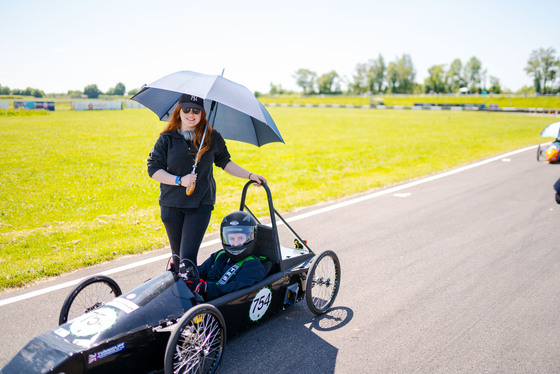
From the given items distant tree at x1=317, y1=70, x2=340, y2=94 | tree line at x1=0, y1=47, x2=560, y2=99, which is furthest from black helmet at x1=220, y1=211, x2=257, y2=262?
distant tree at x1=317, y1=70, x2=340, y2=94

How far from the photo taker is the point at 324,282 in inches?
176

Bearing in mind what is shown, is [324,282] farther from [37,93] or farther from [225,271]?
[37,93]

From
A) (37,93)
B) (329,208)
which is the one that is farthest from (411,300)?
(37,93)

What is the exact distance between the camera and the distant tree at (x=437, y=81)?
466 feet

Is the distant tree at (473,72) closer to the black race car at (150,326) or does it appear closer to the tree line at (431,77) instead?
the tree line at (431,77)

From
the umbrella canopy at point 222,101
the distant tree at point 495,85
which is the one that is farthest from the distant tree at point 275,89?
the umbrella canopy at point 222,101

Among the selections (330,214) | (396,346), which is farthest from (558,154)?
(396,346)

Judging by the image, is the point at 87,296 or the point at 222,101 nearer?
the point at 222,101

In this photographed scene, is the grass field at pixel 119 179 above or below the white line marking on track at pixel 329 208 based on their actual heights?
above

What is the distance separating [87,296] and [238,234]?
1.39 m

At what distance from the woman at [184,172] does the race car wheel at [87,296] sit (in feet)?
2.17

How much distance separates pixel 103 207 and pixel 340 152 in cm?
1004

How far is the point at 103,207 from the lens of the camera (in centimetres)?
823

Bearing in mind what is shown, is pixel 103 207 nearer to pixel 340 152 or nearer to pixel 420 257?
pixel 420 257
